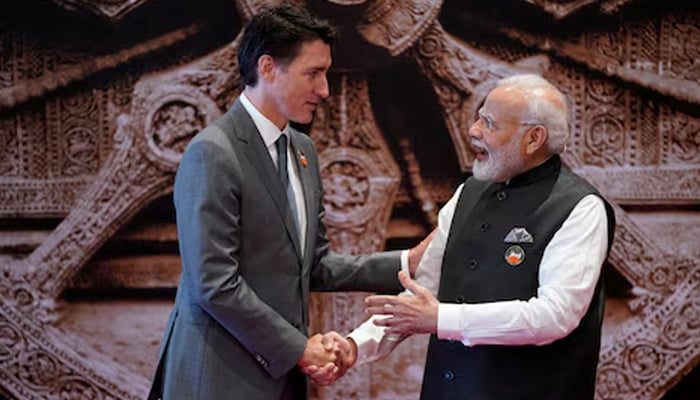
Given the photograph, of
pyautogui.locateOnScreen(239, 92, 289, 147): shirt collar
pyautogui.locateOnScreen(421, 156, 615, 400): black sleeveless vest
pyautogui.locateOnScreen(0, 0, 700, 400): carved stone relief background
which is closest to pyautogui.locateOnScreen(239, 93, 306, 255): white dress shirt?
pyautogui.locateOnScreen(239, 92, 289, 147): shirt collar

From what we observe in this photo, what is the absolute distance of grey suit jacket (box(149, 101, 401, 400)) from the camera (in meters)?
1.81

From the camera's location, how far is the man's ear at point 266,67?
1.99 meters

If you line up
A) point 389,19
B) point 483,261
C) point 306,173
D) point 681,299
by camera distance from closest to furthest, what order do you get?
point 483,261
point 306,173
point 389,19
point 681,299

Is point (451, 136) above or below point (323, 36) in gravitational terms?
below

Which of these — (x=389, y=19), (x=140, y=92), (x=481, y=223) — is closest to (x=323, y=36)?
(x=481, y=223)

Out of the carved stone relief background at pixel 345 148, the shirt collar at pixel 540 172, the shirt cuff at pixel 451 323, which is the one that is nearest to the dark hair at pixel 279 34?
the shirt collar at pixel 540 172

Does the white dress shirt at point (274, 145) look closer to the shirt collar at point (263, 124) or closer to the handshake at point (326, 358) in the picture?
the shirt collar at point (263, 124)

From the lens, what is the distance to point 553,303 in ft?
5.82

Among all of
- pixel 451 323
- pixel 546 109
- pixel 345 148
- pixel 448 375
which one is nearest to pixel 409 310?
pixel 451 323

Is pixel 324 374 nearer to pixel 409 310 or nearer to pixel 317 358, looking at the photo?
pixel 317 358

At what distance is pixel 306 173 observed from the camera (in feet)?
6.89

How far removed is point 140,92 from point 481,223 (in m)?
1.60

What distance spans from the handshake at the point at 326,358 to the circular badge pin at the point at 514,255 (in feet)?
1.65

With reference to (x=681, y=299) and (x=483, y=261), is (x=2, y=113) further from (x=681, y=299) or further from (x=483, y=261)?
(x=681, y=299)
